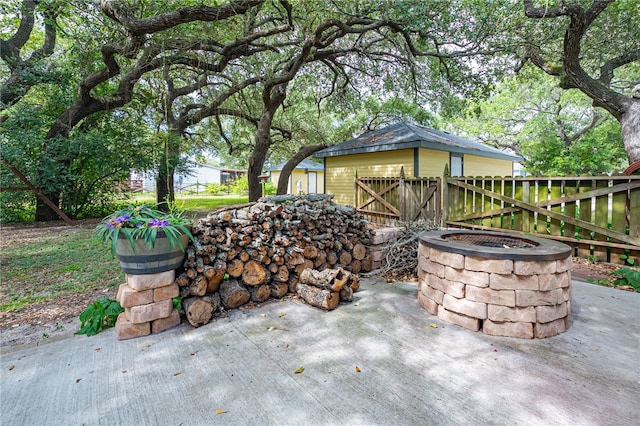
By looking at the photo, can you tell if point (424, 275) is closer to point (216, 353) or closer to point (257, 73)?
point (216, 353)

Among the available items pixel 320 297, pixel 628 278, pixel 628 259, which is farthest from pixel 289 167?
pixel 628 278

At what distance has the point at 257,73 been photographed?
901cm

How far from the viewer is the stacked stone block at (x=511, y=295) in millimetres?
2586

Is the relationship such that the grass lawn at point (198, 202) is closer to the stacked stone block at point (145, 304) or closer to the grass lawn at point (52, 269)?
the stacked stone block at point (145, 304)

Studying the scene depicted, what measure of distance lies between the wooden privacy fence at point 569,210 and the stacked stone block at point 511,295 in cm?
285

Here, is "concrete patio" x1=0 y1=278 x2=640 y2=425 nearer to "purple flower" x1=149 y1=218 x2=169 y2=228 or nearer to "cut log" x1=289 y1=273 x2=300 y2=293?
"cut log" x1=289 y1=273 x2=300 y2=293

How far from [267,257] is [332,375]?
5.49ft

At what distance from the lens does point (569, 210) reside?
4.98m

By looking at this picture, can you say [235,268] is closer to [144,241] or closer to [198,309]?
[198,309]

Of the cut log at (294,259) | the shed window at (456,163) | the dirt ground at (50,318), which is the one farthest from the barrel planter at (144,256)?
the shed window at (456,163)

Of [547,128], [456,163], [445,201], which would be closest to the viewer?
[445,201]

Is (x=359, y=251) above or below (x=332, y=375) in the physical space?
above

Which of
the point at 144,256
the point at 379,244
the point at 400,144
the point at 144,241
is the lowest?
the point at 379,244

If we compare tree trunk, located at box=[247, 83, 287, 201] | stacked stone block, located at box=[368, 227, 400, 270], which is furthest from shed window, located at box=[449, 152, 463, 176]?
stacked stone block, located at box=[368, 227, 400, 270]
